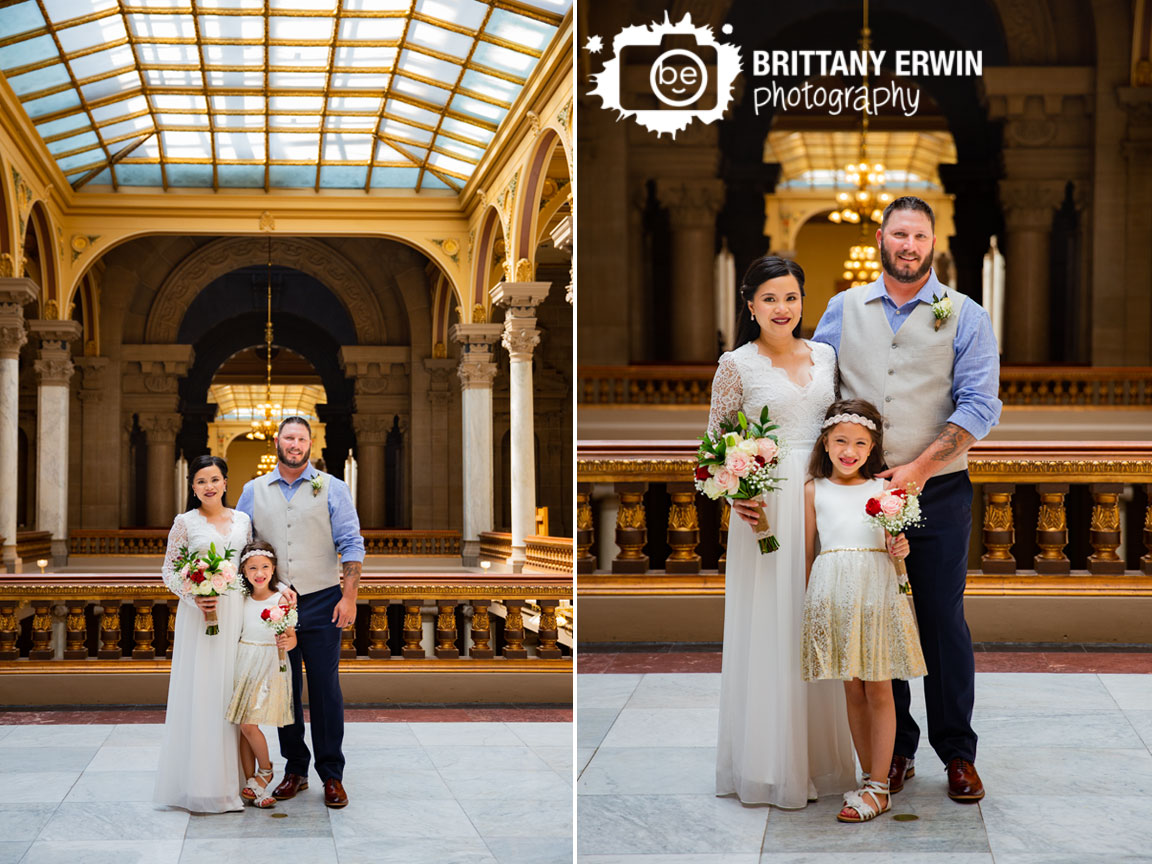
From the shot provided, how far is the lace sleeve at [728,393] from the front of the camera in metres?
3.33

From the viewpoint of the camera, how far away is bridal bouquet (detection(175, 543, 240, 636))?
4266 millimetres

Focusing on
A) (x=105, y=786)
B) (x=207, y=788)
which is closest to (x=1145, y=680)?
(x=207, y=788)

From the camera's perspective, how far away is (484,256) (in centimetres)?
1678

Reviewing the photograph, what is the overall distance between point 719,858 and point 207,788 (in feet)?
6.93

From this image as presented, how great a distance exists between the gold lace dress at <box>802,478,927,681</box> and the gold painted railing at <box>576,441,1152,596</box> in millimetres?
2254

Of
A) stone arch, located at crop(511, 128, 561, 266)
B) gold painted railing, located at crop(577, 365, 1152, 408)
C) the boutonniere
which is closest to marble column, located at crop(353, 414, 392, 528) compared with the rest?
stone arch, located at crop(511, 128, 561, 266)

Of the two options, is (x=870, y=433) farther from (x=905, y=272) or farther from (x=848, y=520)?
(x=905, y=272)

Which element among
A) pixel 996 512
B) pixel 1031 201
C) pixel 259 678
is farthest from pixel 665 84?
pixel 1031 201

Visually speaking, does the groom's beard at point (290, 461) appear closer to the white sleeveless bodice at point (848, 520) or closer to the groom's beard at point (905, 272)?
the white sleeveless bodice at point (848, 520)

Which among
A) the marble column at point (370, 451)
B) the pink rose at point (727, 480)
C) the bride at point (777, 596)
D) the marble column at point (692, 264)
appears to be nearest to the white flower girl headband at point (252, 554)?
the bride at point (777, 596)

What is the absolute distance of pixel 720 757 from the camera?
3324mm

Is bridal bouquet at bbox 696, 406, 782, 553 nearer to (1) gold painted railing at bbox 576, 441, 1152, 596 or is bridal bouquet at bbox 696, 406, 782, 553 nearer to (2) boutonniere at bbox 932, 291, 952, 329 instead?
(2) boutonniere at bbox 932, 291, 952, 329

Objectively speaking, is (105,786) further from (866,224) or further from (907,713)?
(866,224)

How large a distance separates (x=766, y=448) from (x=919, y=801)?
1.03m
